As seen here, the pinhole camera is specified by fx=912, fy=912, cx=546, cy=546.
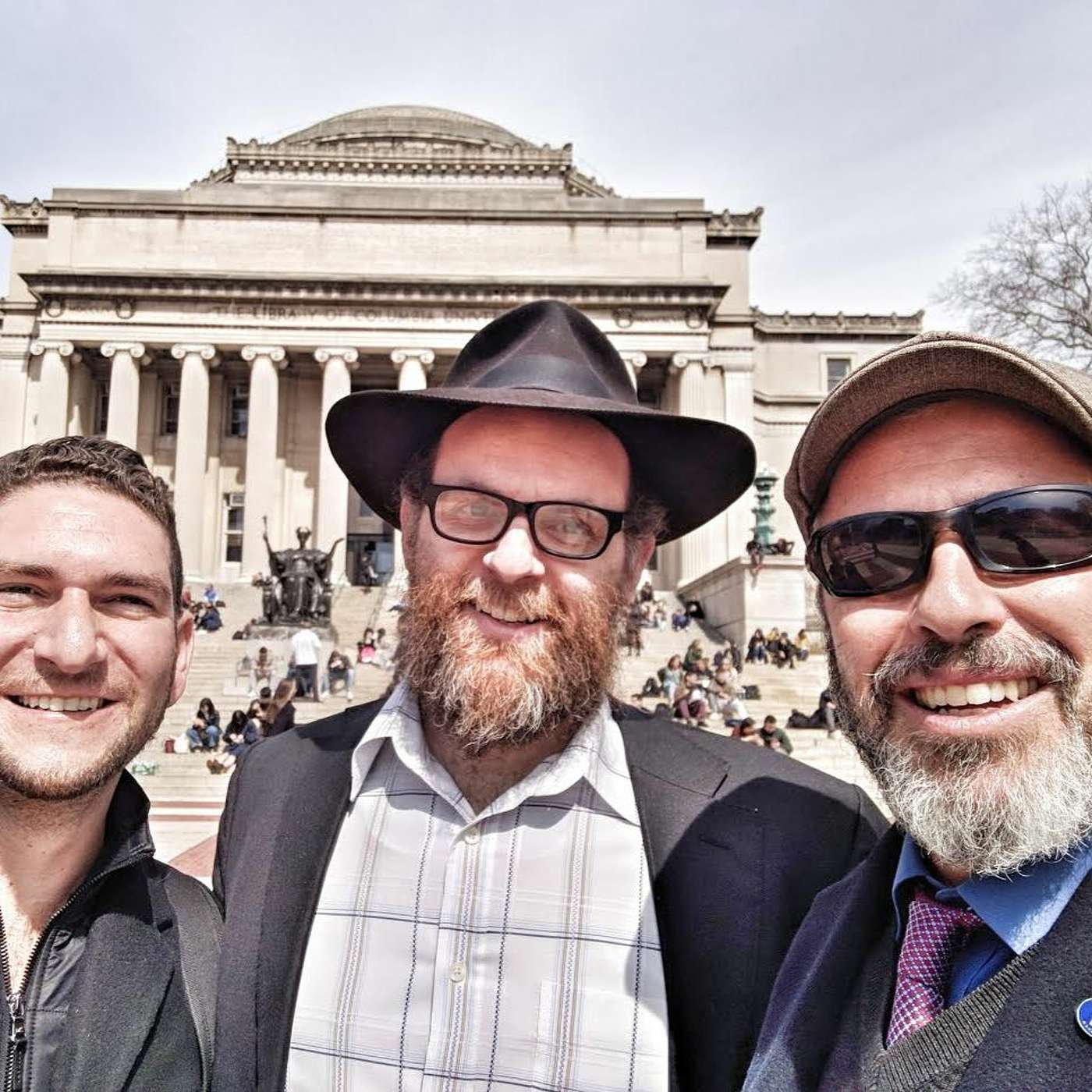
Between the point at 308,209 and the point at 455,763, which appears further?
the point at 308,209

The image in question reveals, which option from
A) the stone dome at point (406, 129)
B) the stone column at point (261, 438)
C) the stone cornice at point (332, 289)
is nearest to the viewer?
the stone cornice at point (332, 289)

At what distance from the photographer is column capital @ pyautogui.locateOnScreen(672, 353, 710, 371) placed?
38.9m

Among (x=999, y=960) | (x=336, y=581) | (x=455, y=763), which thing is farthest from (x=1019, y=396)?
(x=336, y=581)

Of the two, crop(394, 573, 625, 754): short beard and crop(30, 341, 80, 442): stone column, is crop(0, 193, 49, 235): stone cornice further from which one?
crop(394, 573, 625, 754): short beard

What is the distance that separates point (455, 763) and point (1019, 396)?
5.58 feet

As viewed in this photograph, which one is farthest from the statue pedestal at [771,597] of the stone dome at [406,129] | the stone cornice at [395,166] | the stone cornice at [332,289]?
the stone dome at [406,129]

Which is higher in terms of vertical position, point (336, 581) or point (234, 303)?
point (234, 303)

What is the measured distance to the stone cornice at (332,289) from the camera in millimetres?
37719

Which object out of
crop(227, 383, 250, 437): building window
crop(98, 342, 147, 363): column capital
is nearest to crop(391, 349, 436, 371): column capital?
crop(227, 383, 250, 437): building window

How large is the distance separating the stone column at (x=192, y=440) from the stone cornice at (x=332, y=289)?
2514 millimetres

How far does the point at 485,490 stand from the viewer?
2613mm

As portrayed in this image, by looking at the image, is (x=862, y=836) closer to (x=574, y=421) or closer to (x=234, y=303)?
(x=574, y=421)

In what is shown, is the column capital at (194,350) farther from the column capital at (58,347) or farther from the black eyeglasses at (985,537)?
the black eyeglasses at (985,537)

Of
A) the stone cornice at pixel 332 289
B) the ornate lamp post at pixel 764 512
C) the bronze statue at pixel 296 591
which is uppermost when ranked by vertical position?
the stone cornice at pixel 332 289
